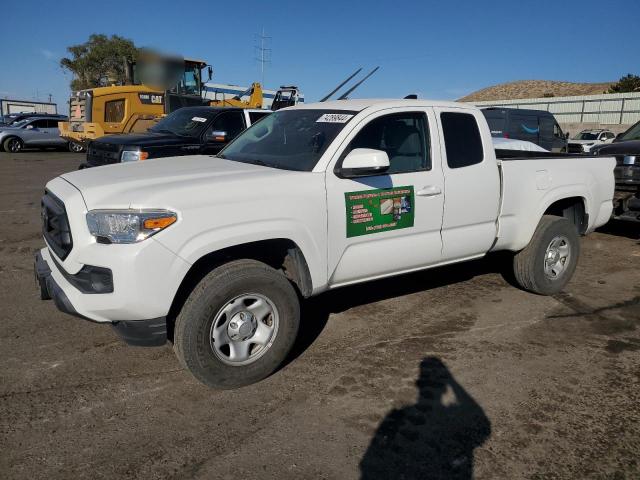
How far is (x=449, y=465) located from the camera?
2.63 meters

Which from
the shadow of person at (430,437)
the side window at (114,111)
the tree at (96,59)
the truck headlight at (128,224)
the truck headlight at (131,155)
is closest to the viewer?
the shadow of person at (430,437)

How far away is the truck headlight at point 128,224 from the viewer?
9.45ft

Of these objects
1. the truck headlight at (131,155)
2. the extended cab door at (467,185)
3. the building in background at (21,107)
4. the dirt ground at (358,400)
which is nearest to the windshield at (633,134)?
the dirt ground at (358,400)

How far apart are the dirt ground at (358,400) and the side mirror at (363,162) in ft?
4.53

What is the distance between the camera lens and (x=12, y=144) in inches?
871

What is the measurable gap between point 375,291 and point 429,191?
5.33 feet

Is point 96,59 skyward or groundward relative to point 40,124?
skyward

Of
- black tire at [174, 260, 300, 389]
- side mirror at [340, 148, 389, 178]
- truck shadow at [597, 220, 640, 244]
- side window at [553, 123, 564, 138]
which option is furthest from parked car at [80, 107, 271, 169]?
side window at [553, 123, 564, 138]

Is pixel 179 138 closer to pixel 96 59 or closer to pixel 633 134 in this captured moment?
pixel 633 134

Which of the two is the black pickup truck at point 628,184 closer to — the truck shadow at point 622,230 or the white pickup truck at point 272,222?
the truck shadow at point 622,230

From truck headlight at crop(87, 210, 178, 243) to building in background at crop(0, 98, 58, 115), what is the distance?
166 feet

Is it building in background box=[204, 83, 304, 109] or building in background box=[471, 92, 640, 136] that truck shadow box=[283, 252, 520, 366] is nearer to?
building in background box=[204, 83, 304, 109]

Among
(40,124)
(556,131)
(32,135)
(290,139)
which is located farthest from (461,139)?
(40,124)

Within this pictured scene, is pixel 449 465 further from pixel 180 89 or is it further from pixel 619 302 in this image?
pixel 180 89
